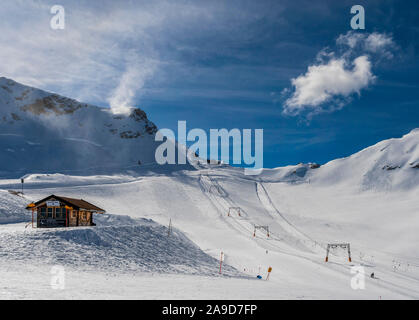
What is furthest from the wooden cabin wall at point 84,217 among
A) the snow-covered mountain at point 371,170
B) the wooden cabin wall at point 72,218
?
the snow-covered mountain at point 371,170

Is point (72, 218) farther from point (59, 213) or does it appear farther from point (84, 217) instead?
point (84, 217)

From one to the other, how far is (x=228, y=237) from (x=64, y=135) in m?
118

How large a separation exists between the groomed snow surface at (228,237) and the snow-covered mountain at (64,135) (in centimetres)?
3960

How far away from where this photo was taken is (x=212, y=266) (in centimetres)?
2381

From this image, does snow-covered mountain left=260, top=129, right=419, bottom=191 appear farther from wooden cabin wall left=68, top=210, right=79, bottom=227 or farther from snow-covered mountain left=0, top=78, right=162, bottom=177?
wooden cabin wall left=68, top=210, right=79, bottom=227

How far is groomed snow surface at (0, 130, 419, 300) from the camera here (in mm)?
14984

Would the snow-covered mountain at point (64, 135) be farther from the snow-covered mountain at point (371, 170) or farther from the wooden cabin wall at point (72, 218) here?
the wooden cabin wall at point (72, 218)

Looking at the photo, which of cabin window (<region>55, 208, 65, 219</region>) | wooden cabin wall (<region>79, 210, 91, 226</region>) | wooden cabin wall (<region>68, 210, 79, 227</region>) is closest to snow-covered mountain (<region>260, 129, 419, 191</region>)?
wooden cabin wall (<region>79, 210, 91, 226</region>)

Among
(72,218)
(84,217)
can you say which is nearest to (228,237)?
(84,217)

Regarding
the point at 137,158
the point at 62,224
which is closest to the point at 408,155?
the point at 137,158

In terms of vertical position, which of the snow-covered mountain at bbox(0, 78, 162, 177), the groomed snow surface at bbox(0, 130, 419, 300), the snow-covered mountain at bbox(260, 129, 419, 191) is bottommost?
the groomed snow surface at bbox(0, 130, 419, 300)

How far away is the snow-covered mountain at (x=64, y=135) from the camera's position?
11219 cm

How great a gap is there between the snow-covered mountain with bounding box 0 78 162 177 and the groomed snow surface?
3960cm
